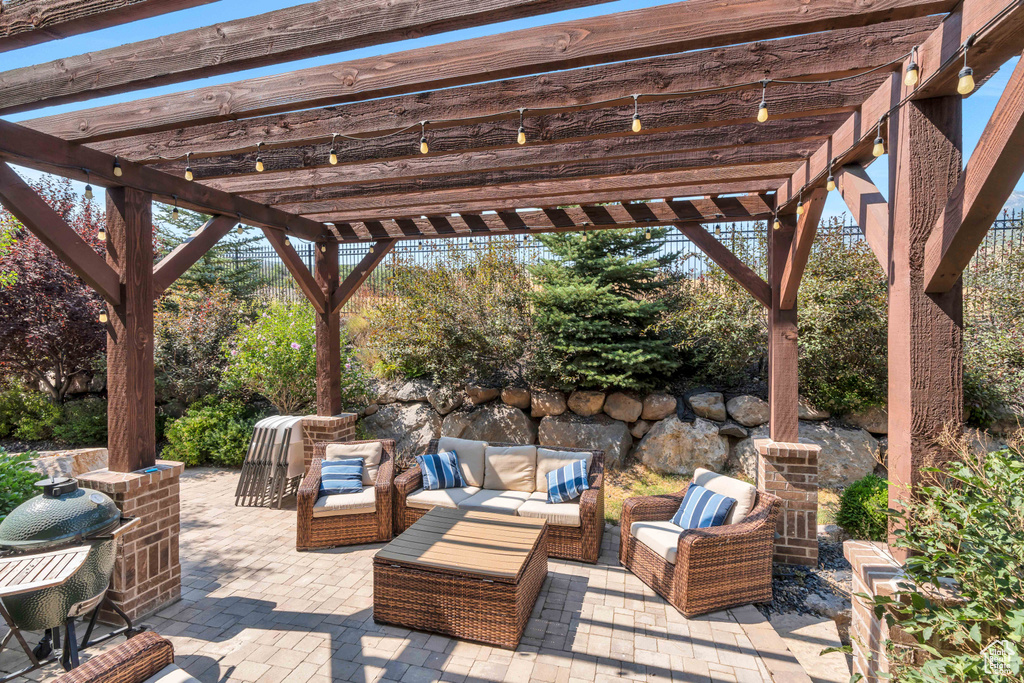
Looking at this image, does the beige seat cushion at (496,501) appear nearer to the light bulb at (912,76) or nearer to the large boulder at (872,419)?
the light bulb at (912,76)

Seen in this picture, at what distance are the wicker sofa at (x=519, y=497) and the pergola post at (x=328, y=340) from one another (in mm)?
1646

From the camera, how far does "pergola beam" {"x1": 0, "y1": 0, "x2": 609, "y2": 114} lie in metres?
2.07

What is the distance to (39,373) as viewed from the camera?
27.5 feet

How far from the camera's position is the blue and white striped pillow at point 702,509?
403cm

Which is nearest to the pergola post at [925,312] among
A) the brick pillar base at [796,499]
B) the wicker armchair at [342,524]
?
the brick pillar base at [796,499]

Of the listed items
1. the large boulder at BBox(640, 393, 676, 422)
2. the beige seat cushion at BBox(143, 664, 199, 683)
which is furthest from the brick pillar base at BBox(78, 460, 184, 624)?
the large boulder at BBox(640, 393, 676, 422)

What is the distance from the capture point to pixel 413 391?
27.1 feet

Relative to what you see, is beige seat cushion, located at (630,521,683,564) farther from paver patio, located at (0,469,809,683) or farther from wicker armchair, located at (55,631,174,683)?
wicker armchair, located at (55,631,174,683)

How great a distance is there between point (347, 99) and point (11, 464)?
13.7 ft

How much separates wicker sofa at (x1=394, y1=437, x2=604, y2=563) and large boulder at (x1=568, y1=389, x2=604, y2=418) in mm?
2428

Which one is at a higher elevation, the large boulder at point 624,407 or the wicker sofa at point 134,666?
the large boulder at point 624,407

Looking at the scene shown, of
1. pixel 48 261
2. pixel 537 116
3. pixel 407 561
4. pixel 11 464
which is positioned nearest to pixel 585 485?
pixel 407 561

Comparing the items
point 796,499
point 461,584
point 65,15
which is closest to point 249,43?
point 65,15

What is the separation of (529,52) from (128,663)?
3058 millimetres
